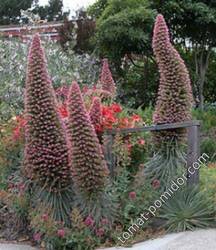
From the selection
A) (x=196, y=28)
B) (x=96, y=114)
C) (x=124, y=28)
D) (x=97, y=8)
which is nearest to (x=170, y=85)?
(x=96, y=114)

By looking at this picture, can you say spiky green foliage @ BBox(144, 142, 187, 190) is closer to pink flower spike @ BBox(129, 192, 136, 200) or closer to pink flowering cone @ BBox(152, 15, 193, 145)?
pink flowering cone @ BBox(152, 15, 193, 145)

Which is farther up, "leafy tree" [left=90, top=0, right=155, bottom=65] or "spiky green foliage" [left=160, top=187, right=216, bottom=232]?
"leafy tree" [left=90, top=0, right=155, bottom=65]

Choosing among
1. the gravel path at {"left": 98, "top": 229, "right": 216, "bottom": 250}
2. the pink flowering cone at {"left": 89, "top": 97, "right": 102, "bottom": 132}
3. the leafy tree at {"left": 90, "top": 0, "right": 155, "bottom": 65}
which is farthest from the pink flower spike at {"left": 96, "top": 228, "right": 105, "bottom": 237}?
the leafy tree at {"left": 90, "top": 0, "right": 155, "bottom": 65}

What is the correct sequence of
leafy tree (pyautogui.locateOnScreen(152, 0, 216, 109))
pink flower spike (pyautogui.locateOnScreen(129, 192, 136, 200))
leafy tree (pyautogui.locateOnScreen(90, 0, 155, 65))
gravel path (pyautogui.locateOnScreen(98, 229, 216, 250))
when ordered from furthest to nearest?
leafy tree (pyautogui.locateOnScreen(152, 0, 216, 109)) → leafy tree (pyautogui.locateOnScreen(90, 0, 155, 65)) → pink flower spike (pyautogui.locateOnScreen(129, 192, 136, 200)) → gravel path (pyautogui.locateOnScreen(98, 229, 216, 250))

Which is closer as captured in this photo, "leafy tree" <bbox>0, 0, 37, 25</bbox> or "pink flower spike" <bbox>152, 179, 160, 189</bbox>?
"pink flower spike" <bbox>152, 179, 160, 189</bbox>

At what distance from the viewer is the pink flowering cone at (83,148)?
5258 millimetres

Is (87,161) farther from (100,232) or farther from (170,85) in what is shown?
(170,85)

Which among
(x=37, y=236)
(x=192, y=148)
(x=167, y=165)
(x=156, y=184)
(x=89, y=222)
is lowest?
(x=37, y=236)

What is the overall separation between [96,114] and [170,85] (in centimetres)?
82

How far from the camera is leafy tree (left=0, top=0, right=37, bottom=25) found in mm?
42250

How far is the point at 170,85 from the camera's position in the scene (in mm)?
5688

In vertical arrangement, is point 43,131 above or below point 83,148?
above

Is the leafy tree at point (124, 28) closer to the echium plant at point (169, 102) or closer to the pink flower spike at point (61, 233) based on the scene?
the echium plant at point (169, 102)

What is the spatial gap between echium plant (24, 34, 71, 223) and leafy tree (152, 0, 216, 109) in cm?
659
